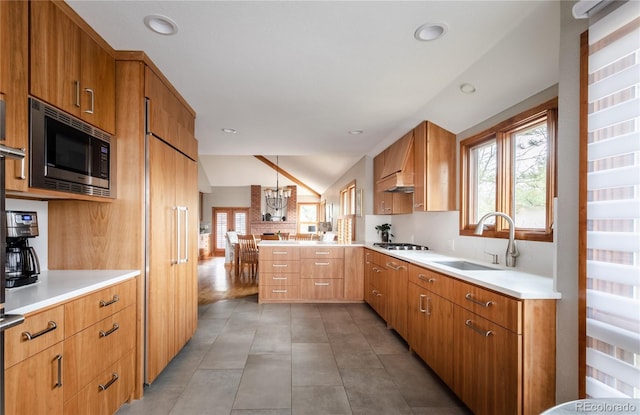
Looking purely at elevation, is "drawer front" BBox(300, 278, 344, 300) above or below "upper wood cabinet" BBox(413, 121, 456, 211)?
below

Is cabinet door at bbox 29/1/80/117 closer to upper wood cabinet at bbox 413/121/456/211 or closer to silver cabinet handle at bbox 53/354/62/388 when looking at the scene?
silver cabinet handle at bbox 53/354/62/388

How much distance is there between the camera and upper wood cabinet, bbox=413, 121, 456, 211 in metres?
3.13

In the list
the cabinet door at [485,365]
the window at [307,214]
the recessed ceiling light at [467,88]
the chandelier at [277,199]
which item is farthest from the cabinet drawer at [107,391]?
the window at [307,214]

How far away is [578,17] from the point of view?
131 centimetres

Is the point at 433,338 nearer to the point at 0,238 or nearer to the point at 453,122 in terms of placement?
the point at 453,122

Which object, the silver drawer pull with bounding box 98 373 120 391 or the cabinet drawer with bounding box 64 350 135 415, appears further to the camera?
the silver drawer pull with bounding box 98 373 120 391

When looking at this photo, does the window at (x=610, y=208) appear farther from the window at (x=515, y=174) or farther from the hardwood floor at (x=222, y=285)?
the hardwood floor at (x=222, y=285)

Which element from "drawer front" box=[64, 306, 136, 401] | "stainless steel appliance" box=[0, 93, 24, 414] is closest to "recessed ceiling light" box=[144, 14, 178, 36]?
"stainless steel appliance" box=[0, 93, 24, 414]

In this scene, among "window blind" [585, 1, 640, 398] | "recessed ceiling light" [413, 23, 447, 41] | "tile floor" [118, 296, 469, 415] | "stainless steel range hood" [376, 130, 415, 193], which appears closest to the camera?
"window blind" [585, 1, 640, 398]

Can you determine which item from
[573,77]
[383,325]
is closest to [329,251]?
[383,325]

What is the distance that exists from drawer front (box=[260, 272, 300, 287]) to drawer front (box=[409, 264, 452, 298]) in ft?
7.44

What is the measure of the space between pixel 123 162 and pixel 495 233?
2.90m

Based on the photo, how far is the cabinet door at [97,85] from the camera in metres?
1.80

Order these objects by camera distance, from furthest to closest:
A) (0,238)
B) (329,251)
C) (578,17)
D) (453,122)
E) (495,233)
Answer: (329,251) < (453,122) < (495,233) < (578,17) < (0,238)
